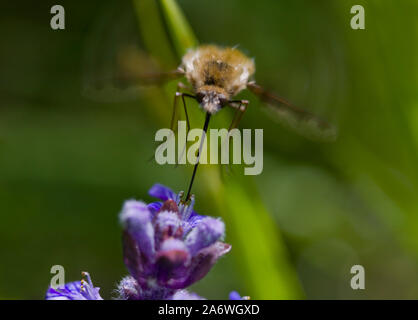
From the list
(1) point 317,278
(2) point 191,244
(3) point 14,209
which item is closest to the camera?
(2) point 191,244

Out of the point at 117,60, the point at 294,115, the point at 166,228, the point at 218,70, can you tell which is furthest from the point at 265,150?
the point at 166,228

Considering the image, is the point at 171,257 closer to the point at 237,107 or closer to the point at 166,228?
Answer: the point at 166,228

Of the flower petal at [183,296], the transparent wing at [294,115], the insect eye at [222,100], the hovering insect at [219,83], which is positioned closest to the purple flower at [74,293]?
the flower petal at [183,296]

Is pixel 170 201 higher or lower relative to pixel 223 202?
lower

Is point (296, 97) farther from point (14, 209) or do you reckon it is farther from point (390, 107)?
point (14, 209)

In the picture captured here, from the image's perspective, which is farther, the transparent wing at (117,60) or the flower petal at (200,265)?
the transparent wing at (117,60)

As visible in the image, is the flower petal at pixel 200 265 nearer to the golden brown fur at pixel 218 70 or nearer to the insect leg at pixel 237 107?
the golden brown fur at pixel 218 70

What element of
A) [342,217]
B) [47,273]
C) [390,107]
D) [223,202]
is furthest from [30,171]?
[390,107]
